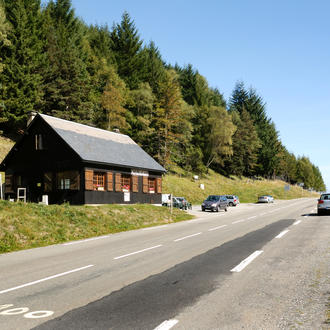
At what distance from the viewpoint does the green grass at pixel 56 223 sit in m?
13.2

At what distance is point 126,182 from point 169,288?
22.7 m

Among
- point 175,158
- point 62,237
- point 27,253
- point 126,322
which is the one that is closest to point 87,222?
point 62,237

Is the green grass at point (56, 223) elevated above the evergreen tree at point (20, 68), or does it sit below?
below

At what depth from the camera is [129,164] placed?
92.7 ft

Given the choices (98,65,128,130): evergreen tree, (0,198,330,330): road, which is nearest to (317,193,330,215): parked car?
(0,198,330,330): road

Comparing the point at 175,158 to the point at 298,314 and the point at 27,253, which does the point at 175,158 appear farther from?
the point at 298,314

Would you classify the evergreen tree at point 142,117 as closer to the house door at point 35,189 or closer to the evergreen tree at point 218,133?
the evergreen tree at point 218,133

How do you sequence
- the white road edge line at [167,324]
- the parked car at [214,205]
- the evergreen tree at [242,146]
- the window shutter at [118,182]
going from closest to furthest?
1. the white road edge line at [167,324]
2. the window shutter at [118,182]
3. the parked car at [214,205]
4. the evergreen tree at [242,146]

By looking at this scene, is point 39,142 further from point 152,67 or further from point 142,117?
point 152,67

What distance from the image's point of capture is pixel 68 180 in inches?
1007

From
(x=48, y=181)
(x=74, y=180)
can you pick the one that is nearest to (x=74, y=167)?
(x=74, y=180)

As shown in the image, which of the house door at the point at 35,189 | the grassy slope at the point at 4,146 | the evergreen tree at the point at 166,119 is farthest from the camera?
the evergreen tree at the point at 166,119

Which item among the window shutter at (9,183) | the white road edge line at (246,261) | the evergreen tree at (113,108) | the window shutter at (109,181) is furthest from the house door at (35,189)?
the white road edge line at (246,261)

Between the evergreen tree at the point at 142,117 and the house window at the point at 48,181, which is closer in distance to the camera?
the house window at the point at 48,181
